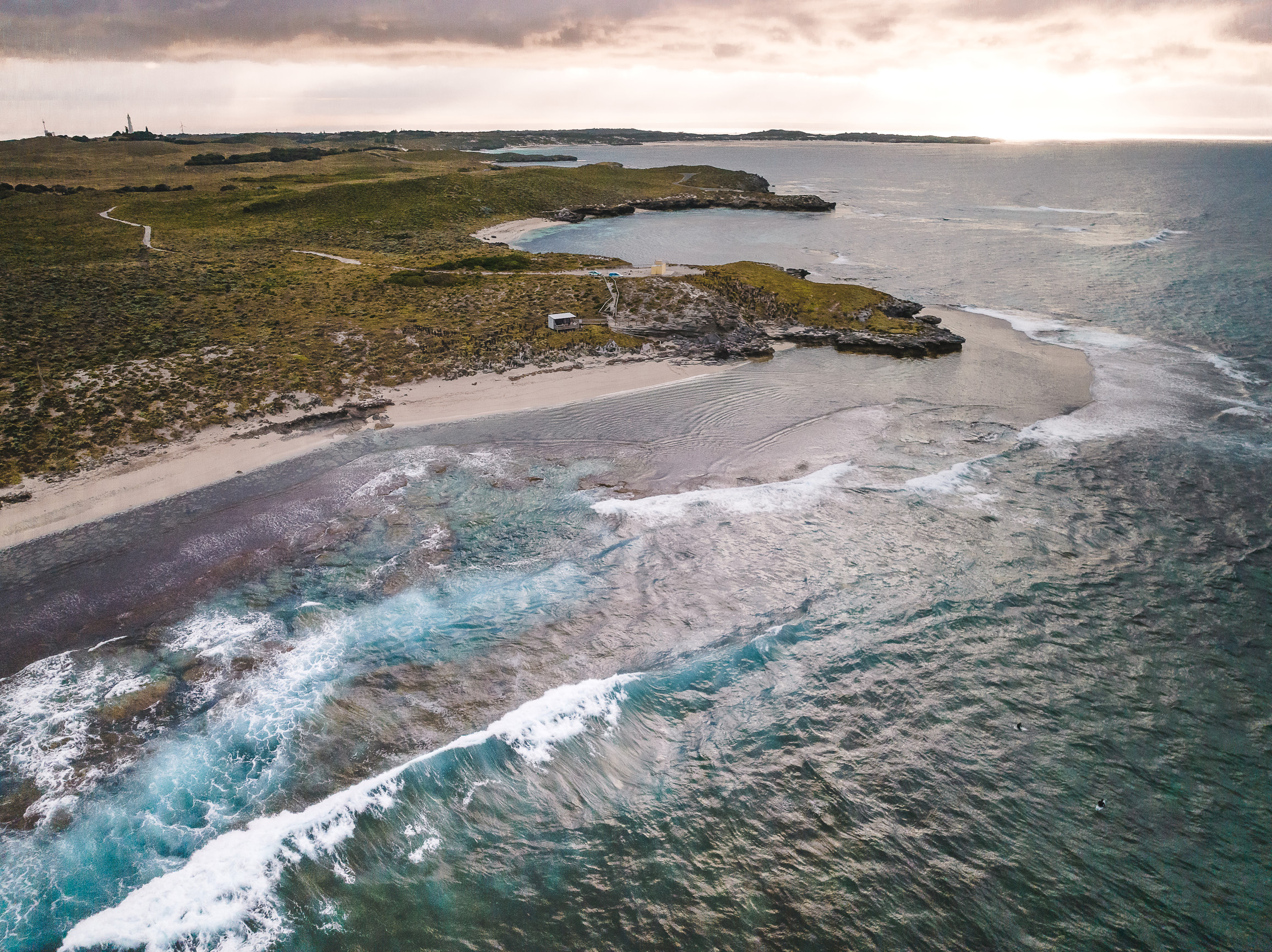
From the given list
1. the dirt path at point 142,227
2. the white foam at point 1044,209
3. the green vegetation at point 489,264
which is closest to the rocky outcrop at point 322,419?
the green vegetation at point 489,264

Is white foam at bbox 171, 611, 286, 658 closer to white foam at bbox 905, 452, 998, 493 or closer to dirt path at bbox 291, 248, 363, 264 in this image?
white foam at bbox 905, 452, 998, 493

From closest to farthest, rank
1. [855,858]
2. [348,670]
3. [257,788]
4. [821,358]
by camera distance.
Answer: [855,858]
[257,788]
[348,670]
[821,358]

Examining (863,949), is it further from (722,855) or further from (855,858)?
(722,855)

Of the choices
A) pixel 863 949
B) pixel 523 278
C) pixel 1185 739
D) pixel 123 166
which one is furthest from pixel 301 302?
pixel 123 166

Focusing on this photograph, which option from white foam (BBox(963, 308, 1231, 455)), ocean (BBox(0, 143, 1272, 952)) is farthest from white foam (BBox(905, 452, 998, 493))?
white foam (BBox(963, 308, 1231, 455))

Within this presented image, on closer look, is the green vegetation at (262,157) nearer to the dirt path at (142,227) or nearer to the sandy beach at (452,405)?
the dirt path at (142,227)

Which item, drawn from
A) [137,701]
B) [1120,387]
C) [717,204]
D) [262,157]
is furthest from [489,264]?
[262,157]
